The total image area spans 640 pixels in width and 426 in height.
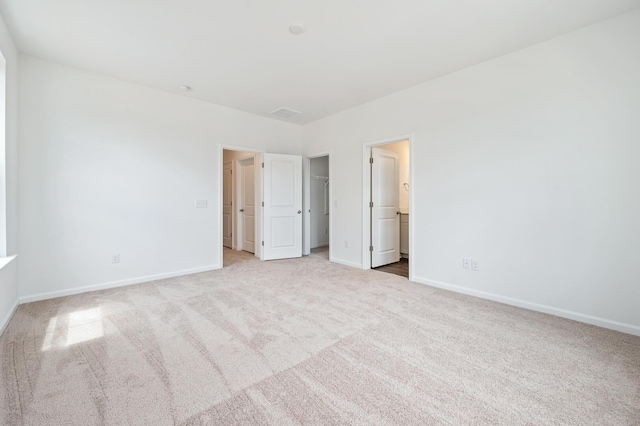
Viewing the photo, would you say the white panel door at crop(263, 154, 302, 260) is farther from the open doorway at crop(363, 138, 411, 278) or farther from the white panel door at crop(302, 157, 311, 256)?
the open doorway at crop(363, 138, 411, 278)

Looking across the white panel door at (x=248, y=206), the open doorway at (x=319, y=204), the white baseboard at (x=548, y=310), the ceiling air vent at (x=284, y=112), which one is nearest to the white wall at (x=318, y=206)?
the open doorway at (x=319, y=204)

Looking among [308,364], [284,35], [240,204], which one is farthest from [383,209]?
[240,204]

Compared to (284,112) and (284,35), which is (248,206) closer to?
(284,112)

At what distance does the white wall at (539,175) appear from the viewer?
88.4 inches

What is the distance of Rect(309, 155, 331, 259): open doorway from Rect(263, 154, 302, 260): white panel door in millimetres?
952

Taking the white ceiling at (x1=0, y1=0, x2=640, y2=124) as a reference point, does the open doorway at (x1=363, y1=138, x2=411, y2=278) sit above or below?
below

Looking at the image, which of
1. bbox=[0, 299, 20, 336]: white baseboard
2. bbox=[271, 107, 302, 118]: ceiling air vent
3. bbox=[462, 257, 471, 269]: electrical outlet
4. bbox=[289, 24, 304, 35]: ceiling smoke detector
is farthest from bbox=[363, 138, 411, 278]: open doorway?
bbox=[0, 299, 20, 336]: white baseboard

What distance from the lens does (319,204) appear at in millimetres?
Result: 6391

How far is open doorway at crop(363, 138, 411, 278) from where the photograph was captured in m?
4.30

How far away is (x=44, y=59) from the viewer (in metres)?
2.94

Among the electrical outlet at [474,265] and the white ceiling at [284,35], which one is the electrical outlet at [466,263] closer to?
the electrical outlet at [474,265]

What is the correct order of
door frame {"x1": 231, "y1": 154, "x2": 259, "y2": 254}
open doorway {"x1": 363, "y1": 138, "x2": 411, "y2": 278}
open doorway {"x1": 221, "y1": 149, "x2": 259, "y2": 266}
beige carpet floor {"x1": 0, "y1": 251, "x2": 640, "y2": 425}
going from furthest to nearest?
door frame {"x1": 231, "y1": 154, "x2": 259, "y2": 254}
open doorway {"x1": 221, "y1": 149, "x2": 259, "y2": 266}
open doorway {"x1": 363, "y1": 138, "x2": 411, "y2": 278}
beige carpet floor {"x1": 0, "y1": 251, "x2": 640, "y2": 425}

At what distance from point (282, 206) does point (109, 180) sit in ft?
8.56

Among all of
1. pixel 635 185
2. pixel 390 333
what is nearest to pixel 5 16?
pixel 390 333
